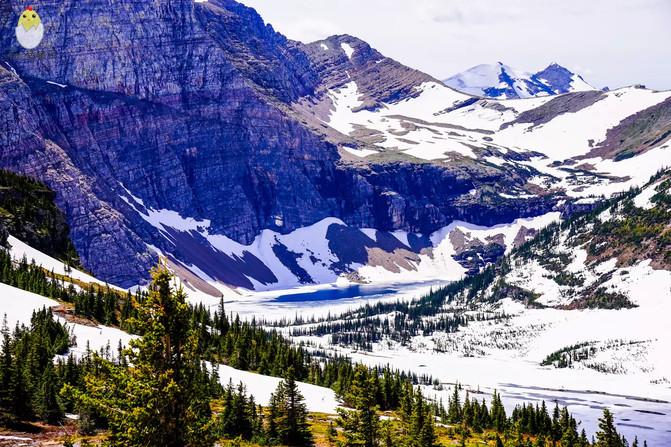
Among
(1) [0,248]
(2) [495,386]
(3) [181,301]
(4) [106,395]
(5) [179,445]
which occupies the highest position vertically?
(1) [0,248]

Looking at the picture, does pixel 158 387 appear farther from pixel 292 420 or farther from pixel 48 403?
pixel 292 420

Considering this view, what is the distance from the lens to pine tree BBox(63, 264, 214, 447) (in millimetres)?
25781

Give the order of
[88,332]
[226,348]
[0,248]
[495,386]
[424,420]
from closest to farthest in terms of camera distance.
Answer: [424,420] → [88,332] → [226,348] → [0,248] → [495,386]

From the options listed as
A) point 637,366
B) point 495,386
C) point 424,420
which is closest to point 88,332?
point 424,420

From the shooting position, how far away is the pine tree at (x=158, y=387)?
25781mm

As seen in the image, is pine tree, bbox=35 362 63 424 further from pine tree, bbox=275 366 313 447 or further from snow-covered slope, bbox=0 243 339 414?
snow-covered slope, bbox=0 243 339 414

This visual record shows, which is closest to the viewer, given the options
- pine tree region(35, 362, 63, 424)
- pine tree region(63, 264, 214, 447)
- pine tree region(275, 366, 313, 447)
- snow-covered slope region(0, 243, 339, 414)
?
pine tree region(63, 264, 214, 447)

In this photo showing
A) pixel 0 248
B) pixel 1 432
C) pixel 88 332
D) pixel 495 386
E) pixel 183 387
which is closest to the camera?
pixel 183 387

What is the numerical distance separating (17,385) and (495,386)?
15708cm

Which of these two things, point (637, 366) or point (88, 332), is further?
point (637, 366)

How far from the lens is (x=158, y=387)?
26188mm

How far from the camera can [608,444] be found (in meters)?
62.4

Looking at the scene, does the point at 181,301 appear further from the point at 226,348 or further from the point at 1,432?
the point at 226,348

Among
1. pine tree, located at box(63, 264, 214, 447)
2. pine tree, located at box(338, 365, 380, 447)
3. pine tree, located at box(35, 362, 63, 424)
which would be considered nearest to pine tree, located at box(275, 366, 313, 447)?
pine tree, located at box(338, 365, 380, 447)
